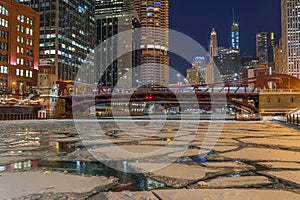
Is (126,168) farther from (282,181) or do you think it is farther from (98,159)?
(282,181)

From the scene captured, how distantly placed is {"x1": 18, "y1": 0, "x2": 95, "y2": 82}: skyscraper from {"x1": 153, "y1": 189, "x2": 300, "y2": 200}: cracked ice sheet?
10277 centimetres

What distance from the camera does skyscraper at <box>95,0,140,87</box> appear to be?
16512 cm

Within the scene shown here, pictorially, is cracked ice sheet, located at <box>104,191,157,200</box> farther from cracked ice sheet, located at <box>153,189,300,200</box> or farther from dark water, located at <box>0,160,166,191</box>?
dark water, located at <box>0,160,166,191</box>

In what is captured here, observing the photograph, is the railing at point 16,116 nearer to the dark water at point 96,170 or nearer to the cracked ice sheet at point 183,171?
the dark water at point 96,170

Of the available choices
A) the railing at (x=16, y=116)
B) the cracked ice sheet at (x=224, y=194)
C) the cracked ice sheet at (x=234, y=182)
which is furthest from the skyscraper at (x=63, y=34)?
the cracked ice sheet at (x=224, y=194)

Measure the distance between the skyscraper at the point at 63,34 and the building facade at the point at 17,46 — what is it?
94.7ft

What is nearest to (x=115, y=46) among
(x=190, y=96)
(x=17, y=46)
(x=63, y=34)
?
(x=63, y=34)

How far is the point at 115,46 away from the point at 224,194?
177 m

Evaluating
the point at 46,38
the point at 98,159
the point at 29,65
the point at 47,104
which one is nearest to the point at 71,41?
the point at 46,38

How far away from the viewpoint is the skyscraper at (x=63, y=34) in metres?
111

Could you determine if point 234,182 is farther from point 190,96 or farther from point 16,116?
point 190,96

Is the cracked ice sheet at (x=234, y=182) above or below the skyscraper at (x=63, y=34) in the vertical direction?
below

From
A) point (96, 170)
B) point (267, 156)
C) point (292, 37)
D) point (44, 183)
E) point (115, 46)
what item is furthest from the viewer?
point (115, 46)

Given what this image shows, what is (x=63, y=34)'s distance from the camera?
11475cm
